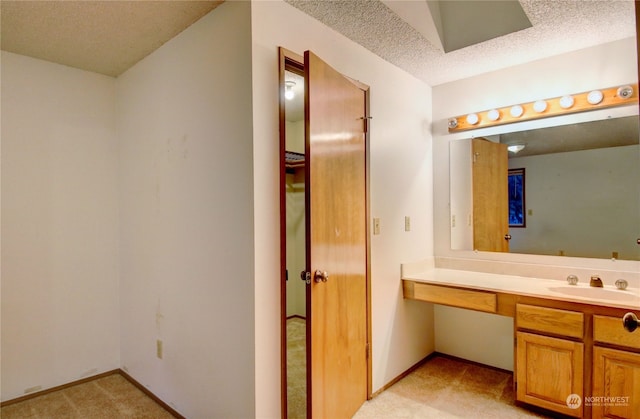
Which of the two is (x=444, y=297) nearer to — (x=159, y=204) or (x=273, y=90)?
(x=273, y=90)

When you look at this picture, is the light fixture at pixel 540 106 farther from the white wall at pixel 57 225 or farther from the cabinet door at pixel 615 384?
the white wall at pixel 57 225

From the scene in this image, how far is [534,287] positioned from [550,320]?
29 cm

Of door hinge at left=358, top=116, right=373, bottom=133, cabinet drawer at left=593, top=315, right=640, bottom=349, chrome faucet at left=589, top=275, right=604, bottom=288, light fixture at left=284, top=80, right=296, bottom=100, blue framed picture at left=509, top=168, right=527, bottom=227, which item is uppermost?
light fixture at left=284, top=80, right=296, bottom=100

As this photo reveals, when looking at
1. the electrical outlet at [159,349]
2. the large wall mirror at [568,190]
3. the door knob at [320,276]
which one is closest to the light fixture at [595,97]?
the large wall mirror at [568,190]

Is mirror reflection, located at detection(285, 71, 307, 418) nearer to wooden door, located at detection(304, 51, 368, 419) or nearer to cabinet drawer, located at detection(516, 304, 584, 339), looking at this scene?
wooden door, located at detection(304, 51, 368, 419)

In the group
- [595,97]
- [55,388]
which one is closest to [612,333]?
[595,97]

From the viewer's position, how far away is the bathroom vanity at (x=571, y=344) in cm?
195

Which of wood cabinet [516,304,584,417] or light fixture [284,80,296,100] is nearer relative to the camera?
wood cabinet [516,304,584,417]

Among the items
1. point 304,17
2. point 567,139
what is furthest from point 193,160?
point 567,139

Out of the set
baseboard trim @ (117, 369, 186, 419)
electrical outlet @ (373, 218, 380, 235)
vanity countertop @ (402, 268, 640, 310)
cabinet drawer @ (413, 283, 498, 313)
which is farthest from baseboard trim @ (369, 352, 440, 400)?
Result: baseboard trim @ (117, 369, 186, 419)

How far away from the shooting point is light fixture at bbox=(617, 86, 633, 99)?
2300 mm

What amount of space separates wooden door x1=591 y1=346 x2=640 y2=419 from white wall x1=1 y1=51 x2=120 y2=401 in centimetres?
332

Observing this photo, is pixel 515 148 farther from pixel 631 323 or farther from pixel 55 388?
pixel 55 388

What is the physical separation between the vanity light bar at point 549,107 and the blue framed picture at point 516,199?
42cm
